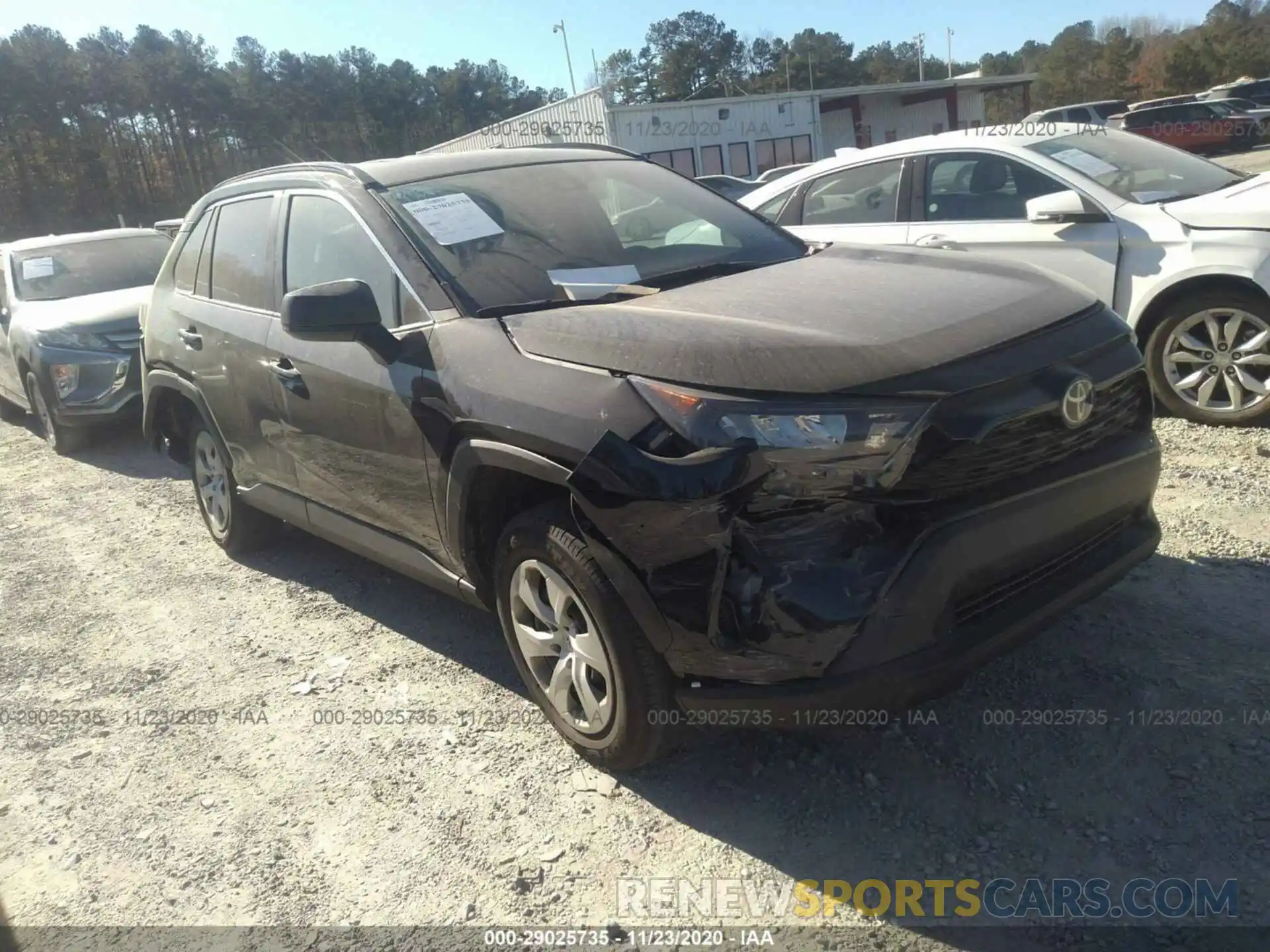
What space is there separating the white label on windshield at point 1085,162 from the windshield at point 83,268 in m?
7.51

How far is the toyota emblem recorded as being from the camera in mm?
2660

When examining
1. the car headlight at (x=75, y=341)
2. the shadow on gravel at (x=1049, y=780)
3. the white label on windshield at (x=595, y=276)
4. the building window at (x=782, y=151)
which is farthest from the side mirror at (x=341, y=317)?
the building window at (x=782, y=151)

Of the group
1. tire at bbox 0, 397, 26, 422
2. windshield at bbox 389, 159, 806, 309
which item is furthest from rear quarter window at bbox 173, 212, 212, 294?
tire at bbox 0, 397, 26, 422

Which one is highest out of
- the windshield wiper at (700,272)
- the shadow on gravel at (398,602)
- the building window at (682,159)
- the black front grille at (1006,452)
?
the building window at (682,159)

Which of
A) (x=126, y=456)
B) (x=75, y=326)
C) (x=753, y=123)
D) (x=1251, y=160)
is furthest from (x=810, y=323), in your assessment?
(x=753, y=123)

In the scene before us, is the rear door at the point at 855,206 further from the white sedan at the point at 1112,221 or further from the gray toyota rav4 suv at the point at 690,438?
the gray toyota rav4 suv at the point at 690,438

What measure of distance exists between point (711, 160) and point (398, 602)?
104 feet

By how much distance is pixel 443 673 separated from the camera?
3828 mm

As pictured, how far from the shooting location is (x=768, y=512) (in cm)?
238

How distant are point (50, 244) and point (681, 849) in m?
9.47

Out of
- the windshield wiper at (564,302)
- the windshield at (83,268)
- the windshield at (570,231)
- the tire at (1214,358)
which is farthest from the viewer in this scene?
the windshield at (83,268)

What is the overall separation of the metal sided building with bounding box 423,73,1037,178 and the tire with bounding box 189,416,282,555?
2178cm

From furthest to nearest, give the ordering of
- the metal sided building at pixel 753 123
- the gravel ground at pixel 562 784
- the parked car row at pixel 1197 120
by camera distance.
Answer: the metal sided building at pixel 753 123 < the parked car row at pixel 1197 120 < the gravel ground at pixel 562 784

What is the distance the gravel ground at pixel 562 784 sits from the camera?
2.57 metres
